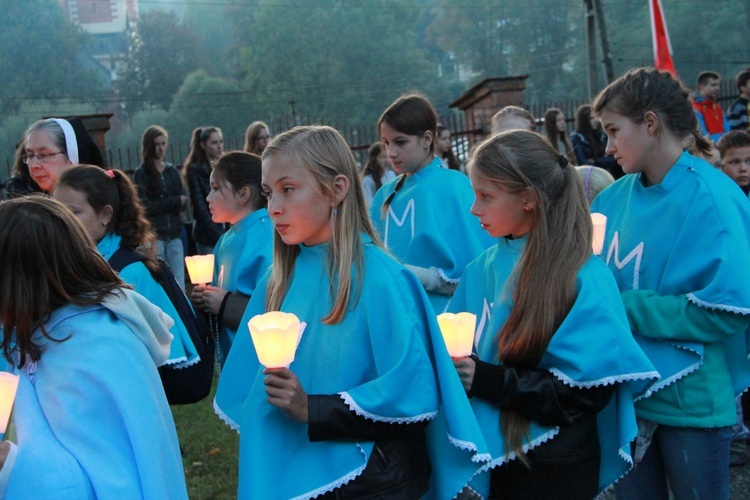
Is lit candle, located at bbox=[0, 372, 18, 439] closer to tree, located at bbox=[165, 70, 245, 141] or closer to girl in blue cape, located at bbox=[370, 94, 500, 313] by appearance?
girl in blue cape, located at bbox=[370, 94, 500, 313]

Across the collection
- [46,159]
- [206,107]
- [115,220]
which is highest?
[46,159]

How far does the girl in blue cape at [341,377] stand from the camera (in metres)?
2.64

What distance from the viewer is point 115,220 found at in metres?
4.11

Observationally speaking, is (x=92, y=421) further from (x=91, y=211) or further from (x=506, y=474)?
(x=91, y=211)

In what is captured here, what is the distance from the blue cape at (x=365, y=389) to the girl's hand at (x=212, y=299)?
159cm

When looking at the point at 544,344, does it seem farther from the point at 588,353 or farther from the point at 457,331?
the point at 457,331

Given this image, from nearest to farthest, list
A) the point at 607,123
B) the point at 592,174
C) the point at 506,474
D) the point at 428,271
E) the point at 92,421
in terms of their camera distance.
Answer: the point at 92,421
the point at 506,474
the point at 607,123
the point at 428,271
the point at 592,174

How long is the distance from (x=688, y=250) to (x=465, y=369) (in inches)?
40.8

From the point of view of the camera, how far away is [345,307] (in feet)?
9.00

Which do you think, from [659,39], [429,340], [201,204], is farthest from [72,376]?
[659,39]

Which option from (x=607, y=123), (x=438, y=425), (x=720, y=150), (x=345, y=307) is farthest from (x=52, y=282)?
(x=720, y=150)

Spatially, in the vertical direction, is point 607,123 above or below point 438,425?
above

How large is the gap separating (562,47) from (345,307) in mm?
64486

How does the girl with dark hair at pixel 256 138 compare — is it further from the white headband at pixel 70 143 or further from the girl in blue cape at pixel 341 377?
the girl in blue cape at pixel 341 377
